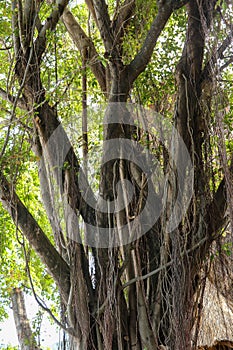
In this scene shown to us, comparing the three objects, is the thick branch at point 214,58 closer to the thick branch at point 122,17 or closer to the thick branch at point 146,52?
the thick branch at point 146,52

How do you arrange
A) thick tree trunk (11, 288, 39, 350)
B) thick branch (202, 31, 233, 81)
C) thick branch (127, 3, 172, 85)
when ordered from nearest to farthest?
thick branch (202, 31, 233, 81), thick branch (127, 3, 172, 85), thick tree trunk (11, 288, 39, 350)

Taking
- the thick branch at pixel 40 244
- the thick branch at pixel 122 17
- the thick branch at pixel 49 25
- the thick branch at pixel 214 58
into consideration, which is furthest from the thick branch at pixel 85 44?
the thick branch at pixel 40 244

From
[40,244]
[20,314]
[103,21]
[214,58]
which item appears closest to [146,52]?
[103,21]

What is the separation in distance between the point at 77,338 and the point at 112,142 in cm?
138

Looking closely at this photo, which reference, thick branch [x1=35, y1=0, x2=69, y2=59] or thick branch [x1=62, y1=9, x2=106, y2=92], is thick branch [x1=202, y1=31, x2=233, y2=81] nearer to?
thick branch [x1=62, y1=9, x2=106, y2=92]

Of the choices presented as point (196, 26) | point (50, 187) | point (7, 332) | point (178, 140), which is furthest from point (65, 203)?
point (7, 332)

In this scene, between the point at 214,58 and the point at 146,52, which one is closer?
the point at 214,58

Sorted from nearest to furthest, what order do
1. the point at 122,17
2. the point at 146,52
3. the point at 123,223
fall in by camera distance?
the point at 123,223, the point at 146,52, the point at 122,17

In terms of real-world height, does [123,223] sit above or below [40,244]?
above

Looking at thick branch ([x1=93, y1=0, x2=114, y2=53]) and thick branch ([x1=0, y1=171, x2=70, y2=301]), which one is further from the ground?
thick branch ([x1=93, y1=0, x2=114, y2=53])

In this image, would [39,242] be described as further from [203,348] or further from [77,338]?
[203,348]

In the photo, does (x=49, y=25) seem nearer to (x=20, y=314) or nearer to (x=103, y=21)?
(x=103, y=21)

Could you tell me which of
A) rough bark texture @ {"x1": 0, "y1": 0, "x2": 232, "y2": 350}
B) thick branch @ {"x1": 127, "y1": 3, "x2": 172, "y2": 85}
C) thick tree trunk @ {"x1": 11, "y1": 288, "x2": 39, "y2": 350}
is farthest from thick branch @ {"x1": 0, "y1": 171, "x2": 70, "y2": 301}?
thick tree trunk @ {"x1": 11, "y1": 288, "x2": 39, "y2": 350}

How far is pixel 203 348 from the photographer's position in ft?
14.4
